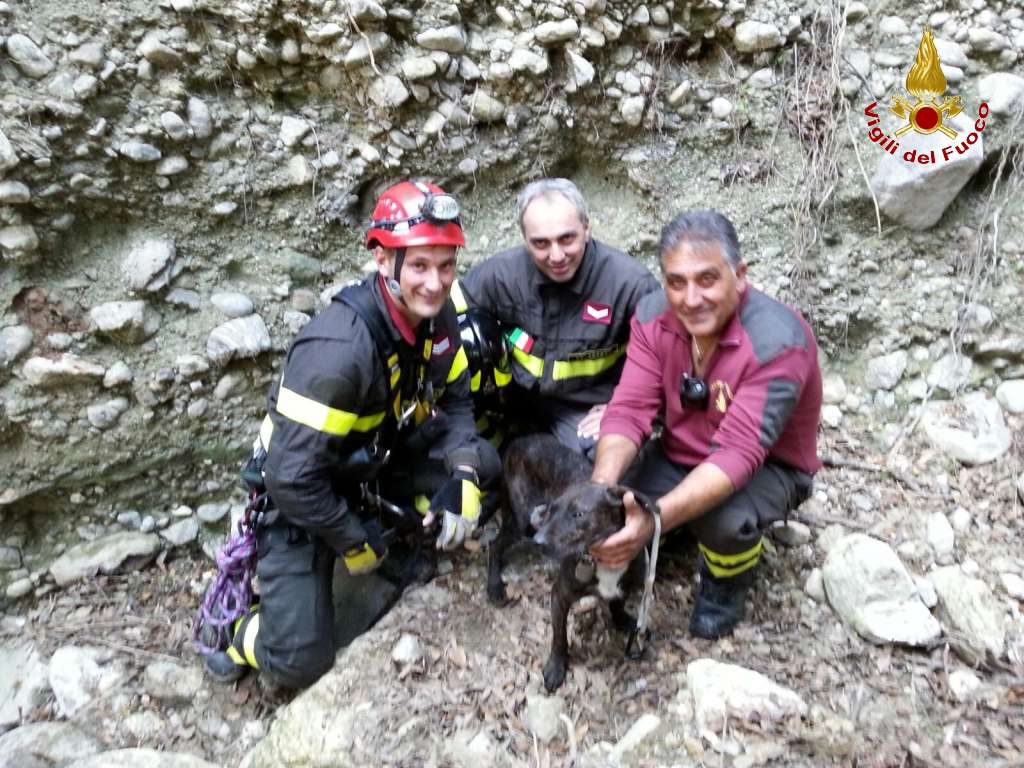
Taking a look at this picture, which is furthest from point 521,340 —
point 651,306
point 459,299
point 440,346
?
point 651,306

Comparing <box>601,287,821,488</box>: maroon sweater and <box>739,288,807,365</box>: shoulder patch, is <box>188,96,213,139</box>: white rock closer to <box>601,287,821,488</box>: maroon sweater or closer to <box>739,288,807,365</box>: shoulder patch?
<box>601,287,821,488</box>: maroon sweater

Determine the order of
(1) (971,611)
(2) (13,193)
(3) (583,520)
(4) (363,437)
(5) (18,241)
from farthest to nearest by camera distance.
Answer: (5) (18,241), (2) (13,193), (4) (363,437), (1) (971,611), (3) (583,520)

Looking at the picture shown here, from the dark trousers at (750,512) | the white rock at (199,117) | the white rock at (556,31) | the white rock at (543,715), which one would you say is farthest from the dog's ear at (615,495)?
the white rock at (199,117)

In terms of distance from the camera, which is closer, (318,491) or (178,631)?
(318,491)

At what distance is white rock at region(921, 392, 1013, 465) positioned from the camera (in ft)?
12.4

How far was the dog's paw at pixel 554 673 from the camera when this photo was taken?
295cm

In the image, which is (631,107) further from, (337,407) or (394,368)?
(337,407)

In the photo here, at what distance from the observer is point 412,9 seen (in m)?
4.00

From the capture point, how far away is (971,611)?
9.55 feet

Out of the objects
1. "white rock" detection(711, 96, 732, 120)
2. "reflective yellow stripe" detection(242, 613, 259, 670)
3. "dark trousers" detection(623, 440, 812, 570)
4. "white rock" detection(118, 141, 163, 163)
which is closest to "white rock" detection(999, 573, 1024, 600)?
"dark trousers" detection(623, 440, 812, 570)

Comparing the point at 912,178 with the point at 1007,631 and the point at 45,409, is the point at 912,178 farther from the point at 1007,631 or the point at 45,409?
the point at 45,409

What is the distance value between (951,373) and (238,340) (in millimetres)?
4222

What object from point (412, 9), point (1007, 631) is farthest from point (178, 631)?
point (1007, 631)

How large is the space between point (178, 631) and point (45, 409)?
1.41 m
